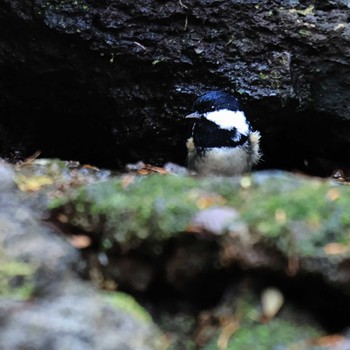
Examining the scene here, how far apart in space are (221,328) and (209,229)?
33cm

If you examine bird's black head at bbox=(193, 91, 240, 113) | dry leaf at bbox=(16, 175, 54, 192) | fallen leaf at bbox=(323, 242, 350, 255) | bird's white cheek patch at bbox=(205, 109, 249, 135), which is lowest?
bird's white cheek patch at bbox=(205, 109, 249, 135)

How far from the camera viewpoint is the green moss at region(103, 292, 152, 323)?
7.24ft

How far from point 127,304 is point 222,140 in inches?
114

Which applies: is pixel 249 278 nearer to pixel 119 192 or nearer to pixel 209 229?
pixel 209 229

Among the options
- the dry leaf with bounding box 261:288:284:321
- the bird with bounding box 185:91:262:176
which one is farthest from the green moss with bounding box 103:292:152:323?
the bird with bounding box 185:91:262:176

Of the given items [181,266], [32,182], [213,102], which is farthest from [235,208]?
[213,102]

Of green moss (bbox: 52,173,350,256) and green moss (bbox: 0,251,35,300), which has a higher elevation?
green moss (bbox: 52,173,350,256)

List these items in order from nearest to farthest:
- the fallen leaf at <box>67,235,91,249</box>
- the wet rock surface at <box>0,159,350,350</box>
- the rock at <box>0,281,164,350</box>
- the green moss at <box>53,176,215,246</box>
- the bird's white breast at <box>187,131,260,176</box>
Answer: the rock at <box>0,281,164,350</box> < the wet rock surface at <box>0,159,350,350</box> < the green moss at <box>53,176,215,246</box> < the fallen leaf at <box>67,235,91,249</box> < the bird's white breast at <box>187,131,260,176</box>

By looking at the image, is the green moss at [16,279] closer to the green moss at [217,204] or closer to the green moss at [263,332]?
the green moss at [217,204]

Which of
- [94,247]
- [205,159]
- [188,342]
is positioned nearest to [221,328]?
[188,342]

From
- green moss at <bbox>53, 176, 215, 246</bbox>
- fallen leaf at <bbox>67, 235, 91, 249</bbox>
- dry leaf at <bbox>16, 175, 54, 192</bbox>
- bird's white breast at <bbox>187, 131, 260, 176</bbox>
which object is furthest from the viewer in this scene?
bird's white breast at <bbox>187, 131, 260, 176</bbox>

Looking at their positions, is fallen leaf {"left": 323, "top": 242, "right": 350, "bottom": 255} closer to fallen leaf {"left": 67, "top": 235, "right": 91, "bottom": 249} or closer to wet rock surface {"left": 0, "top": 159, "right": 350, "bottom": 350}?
wet rock surface {"left": 0, "top": 159, "right": 350, "bottom": 350}

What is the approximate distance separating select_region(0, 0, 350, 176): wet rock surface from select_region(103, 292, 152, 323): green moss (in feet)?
9.25

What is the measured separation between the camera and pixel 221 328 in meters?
2.31
